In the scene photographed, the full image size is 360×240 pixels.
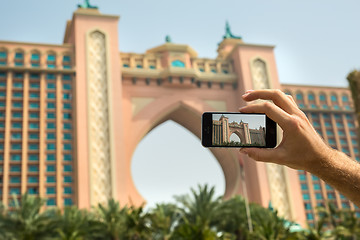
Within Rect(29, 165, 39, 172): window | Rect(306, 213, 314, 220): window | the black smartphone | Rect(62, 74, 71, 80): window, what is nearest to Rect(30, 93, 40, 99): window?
Rect(62, 74, 71, 80): window

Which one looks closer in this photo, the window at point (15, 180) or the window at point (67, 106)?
the window at point (15, 180)

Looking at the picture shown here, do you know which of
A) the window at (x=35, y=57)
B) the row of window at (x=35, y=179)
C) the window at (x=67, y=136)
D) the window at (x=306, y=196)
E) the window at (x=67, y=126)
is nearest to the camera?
the row of window at (x=35, y=179)

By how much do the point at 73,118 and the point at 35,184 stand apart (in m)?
6.17

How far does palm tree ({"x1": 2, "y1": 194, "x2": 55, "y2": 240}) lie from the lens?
27.1 metres

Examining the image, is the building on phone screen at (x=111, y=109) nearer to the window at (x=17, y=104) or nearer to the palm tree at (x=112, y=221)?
the window at (x=17, y=104)

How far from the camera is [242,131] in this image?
2520 mm

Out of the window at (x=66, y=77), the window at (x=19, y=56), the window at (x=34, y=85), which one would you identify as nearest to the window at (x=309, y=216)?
the window at (x=66, y=77)

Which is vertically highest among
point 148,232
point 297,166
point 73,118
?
point 73,118

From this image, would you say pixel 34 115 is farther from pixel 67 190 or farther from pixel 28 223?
pixel 28 223

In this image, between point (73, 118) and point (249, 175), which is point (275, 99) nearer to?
point (73, 118)

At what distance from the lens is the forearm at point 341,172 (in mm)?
2229

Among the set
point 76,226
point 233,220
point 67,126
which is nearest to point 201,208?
point 233,220

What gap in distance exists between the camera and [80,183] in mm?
34969

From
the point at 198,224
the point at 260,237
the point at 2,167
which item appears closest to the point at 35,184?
the point at 2,167
